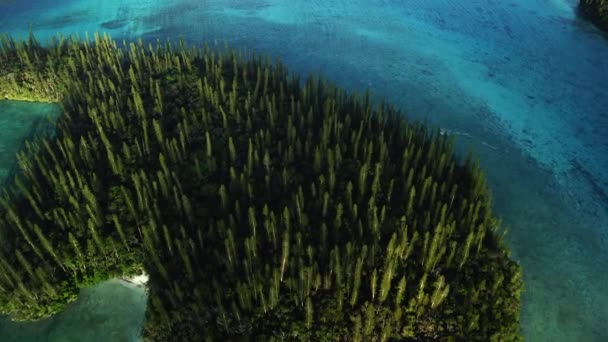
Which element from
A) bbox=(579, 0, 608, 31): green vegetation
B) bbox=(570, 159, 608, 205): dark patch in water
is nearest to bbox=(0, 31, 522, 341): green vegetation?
bbox=(570, 159, 608, 205): dark patch in water

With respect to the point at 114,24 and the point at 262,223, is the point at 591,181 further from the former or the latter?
the point at 114,24

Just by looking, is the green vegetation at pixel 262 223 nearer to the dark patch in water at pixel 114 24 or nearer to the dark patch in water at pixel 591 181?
the dark patch in water at pixel 591 181

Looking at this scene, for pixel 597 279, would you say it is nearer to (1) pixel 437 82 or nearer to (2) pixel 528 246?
(2) pixel 528 246

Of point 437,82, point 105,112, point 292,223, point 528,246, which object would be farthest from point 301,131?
point 437,82

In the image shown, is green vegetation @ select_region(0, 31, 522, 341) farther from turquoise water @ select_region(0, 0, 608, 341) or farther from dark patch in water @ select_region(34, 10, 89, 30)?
dark patch in water @ select_region(34, 10, 89, 30)

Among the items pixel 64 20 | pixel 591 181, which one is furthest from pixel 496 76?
pixel 64 20

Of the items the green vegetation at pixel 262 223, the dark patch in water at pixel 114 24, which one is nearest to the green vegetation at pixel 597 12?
the green vegetation at pixel 262 223

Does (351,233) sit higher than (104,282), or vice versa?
(351,233)

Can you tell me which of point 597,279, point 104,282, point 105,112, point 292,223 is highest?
point 105,112
